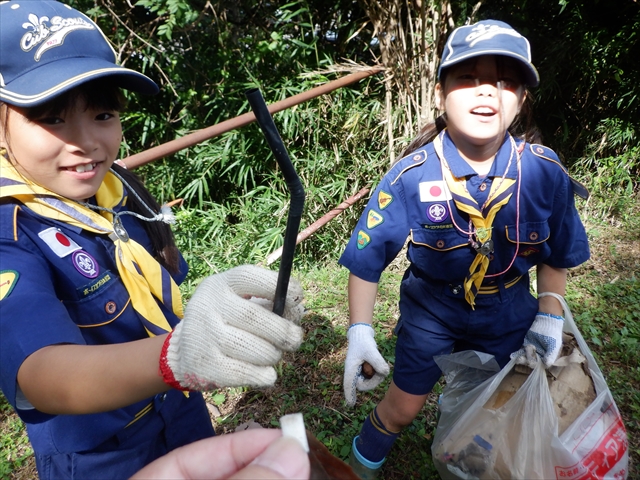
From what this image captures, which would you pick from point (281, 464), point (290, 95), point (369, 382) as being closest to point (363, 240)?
point (369, 382)

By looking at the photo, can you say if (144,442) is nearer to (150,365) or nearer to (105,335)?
(105,335)

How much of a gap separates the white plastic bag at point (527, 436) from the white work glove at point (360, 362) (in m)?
0.24

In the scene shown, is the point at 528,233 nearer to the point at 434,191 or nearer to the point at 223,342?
the point at 434,191

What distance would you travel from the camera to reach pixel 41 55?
101cm

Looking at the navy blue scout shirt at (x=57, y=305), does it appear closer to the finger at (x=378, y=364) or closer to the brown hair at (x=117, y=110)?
the brown hair at (x=117, y=110)

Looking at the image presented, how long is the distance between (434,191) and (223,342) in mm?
1080

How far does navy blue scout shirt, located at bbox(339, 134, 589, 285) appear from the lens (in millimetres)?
1667

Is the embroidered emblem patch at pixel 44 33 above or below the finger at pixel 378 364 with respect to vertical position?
above

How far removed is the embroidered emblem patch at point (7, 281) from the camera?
2.92 feet

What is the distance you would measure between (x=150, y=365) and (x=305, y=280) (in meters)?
2.70

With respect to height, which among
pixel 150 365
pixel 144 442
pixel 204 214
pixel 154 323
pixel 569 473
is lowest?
pixel 204 214

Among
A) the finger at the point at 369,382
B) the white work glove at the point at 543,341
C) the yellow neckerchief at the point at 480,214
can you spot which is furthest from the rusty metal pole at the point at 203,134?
the white work glove at the point at 543,341

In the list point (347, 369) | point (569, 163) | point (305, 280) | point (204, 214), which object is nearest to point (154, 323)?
point (347, 369)

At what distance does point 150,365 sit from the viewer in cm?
86
